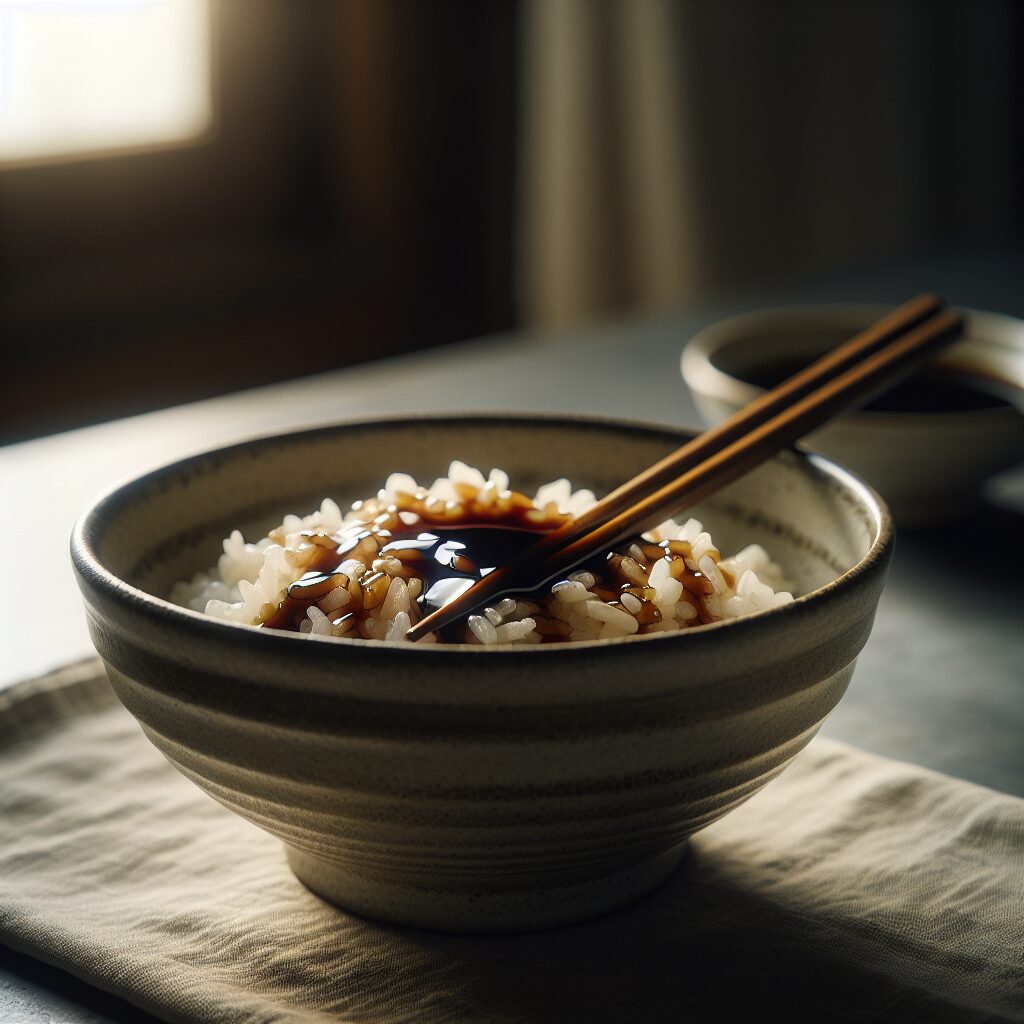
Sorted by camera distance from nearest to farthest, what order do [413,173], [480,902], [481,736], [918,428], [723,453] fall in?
[481,736]
[480,902]
[723,453]
[918,428]
[413,173]

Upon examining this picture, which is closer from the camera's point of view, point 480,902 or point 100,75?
point 480,902

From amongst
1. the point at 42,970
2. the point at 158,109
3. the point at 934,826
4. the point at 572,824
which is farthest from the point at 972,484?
the point at 158,109

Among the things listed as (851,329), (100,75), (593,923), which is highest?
(100,75)

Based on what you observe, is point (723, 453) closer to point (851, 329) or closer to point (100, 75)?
point (851, 329)

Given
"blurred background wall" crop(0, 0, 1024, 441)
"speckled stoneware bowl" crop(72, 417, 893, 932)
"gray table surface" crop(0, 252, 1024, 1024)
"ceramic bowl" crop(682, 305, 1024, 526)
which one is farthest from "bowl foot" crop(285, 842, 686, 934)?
"blurred background wall" crop(0, 0, 1024, 441)

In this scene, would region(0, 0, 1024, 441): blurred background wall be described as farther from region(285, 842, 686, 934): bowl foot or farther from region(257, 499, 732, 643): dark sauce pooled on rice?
region(285, 842, 686, 934): bowl foot

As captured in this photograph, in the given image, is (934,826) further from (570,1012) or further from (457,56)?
(457,56)

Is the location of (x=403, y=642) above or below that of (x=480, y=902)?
above

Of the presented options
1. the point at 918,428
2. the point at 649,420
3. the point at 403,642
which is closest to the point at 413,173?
the point at 649,420
